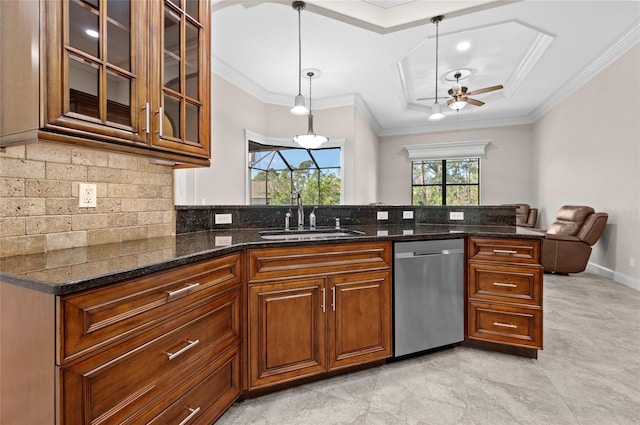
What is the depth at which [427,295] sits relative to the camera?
1.98m

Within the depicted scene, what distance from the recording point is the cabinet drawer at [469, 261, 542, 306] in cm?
199

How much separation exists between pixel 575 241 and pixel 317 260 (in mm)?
4288

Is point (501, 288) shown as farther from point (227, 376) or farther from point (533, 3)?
point (533, 3)

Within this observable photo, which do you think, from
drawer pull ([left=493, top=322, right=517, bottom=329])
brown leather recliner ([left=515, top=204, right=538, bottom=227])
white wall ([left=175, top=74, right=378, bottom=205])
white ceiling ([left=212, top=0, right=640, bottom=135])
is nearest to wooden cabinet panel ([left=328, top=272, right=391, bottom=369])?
drawer pull ([left=493, top=322, right=517, bottom=329])

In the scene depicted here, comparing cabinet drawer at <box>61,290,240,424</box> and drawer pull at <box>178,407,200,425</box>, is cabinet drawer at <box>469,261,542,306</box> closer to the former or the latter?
cabinet drawer at <box>61,290,240,424</box>

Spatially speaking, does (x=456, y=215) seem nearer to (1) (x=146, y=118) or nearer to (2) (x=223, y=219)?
(2) (x=223, y=219)

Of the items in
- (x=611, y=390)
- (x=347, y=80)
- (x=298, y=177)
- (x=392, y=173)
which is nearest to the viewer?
(x=611, y=390)

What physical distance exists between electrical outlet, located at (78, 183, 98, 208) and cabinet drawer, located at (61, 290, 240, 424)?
0.74 metres

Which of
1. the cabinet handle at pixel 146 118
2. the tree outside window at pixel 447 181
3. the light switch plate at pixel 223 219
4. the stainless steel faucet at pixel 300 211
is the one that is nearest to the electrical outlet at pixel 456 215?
the stainless steel faucet at pixel 300 211

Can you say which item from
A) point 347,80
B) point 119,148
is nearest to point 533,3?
point 347,80

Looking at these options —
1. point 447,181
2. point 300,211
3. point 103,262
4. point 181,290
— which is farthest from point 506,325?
point 447,181

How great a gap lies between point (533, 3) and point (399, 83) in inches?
85.7

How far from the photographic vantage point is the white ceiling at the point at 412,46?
272cm

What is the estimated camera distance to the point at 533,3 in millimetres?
3033
